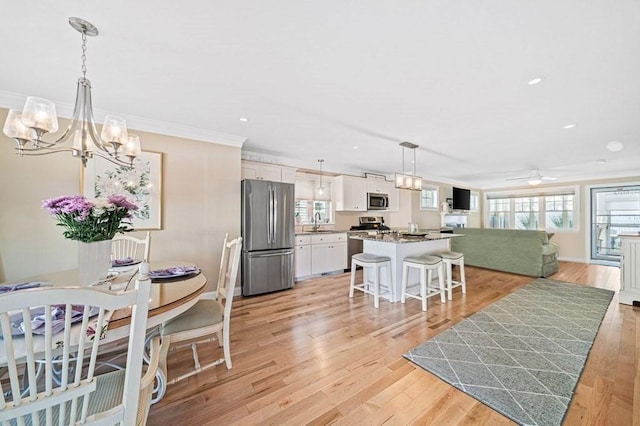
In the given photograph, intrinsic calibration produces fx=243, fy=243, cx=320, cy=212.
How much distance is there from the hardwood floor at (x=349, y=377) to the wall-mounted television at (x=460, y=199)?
5169mm

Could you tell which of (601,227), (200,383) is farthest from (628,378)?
(601,227)

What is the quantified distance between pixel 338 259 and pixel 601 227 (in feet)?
24.2

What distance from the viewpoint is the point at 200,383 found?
1.81 metres

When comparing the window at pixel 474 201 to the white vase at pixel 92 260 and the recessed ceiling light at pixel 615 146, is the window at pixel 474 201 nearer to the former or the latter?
the recessed ceiling light at pixel 615 146

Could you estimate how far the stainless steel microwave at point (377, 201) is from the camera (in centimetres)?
613

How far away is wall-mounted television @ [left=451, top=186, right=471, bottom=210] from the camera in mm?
8133

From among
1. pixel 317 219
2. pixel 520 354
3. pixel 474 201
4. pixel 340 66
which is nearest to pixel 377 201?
pixel 317 219

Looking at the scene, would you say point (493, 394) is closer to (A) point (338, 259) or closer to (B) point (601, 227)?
(A) point (338, 259)

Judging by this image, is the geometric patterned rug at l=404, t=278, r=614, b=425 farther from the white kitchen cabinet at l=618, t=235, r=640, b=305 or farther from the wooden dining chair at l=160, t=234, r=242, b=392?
the wooden dining chair at l=160, t=234, r=242, b=392

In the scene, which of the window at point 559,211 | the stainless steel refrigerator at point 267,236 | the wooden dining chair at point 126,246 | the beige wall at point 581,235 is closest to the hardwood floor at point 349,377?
the stainless steel refrigerator at point 267,236

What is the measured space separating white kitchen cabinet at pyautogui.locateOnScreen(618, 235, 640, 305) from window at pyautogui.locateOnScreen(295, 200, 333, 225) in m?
4.74

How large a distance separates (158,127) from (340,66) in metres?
2.54

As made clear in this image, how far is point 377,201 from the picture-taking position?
6.25 meters

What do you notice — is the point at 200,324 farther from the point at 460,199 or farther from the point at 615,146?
the point at 460,199
